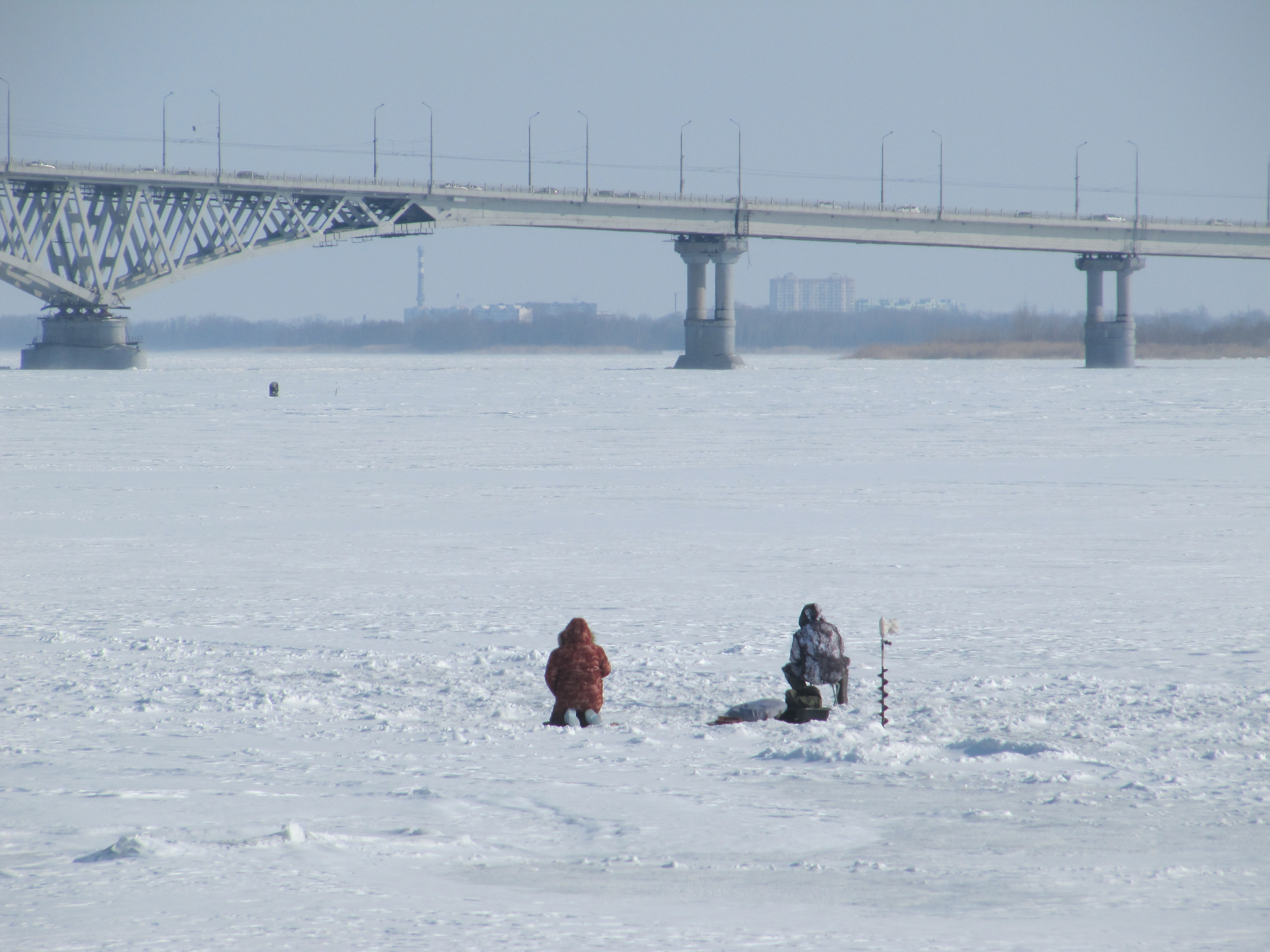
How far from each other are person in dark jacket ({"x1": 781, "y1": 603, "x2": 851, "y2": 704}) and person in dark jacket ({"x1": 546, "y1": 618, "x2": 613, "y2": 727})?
3.45 ft

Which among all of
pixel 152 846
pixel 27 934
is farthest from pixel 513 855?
pixel 27 934

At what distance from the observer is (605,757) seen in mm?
7266

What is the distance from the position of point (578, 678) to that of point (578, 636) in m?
0.28

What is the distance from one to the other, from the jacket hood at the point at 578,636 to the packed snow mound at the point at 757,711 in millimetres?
884

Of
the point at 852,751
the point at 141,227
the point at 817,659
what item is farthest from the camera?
the point at 141,227

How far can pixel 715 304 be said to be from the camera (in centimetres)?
9088

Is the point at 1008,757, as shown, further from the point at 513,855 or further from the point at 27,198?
the point at 27,198

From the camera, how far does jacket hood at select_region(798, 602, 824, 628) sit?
821cm

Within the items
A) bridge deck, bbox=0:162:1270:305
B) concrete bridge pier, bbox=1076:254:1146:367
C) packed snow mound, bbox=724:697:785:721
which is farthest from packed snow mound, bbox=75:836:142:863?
concrete bridge pier, bbox=1076:254:1146:367

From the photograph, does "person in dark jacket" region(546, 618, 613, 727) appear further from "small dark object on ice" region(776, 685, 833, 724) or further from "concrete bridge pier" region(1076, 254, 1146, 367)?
"concrete bridge pier" region(1076, 254, 1146, 367)

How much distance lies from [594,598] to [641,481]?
9.91 metres

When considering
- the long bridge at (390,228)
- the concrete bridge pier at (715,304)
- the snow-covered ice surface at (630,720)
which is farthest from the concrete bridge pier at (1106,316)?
the snow-covered ice surface at (630,720)

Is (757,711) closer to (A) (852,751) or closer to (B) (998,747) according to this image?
(A) (852,751)

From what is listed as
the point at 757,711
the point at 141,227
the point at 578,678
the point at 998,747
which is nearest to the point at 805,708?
the point at 757,711
